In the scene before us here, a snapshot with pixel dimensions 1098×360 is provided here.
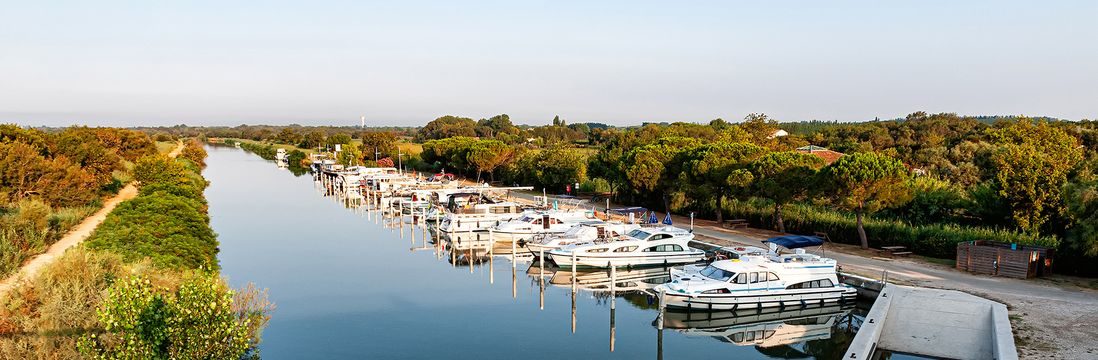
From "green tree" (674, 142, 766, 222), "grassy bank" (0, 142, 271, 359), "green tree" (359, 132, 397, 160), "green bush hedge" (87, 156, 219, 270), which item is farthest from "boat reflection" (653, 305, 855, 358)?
"green tree" (359, 132, 397, 160)

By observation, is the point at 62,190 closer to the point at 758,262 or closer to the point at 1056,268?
the point at 758,262

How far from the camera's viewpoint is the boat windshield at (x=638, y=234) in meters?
34.1

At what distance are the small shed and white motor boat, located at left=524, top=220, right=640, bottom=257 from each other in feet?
47.8

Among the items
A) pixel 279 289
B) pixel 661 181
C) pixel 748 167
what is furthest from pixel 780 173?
pixel 279 289

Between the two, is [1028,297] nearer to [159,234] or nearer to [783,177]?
[783,177]

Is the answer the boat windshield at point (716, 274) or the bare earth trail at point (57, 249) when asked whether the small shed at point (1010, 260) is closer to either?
the boat windshield at point (716, 274)

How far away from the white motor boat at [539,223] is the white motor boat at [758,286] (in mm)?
13654

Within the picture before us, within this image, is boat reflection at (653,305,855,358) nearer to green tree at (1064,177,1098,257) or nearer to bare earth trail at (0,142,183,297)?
green tree at (1064,177,1098,257)

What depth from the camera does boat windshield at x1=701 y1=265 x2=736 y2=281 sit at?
25875 mm

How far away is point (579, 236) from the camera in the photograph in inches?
1414

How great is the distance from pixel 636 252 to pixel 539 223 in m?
8.39

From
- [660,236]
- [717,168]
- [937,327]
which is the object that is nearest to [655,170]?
[717,168]

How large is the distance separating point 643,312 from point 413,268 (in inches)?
546

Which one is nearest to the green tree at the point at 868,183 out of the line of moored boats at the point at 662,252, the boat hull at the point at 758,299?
the line of moored boats at the point at 662,252
